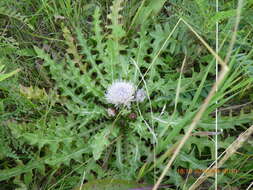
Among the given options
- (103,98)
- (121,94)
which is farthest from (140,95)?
(103,98)

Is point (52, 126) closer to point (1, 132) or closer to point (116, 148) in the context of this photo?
point (1, 132)

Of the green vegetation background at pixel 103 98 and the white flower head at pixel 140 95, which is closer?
the green vegetation background at pixel 103 98

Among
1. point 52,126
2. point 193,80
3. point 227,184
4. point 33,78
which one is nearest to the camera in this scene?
point 227,184

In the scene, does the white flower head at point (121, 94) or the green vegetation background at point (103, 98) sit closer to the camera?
the green vegetation background at point (103, 98)

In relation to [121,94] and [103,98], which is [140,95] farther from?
[103,98]

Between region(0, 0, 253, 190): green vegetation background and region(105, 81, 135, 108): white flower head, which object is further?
region(105, 81, 135, 108): white flower head

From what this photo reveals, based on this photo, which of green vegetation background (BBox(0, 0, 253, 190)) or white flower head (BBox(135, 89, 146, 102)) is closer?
green vegetation background (BBox(0, 0, 253, 190))

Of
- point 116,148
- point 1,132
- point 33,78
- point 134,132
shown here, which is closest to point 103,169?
point 116,148

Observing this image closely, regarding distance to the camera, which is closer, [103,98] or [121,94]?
[121,94]
